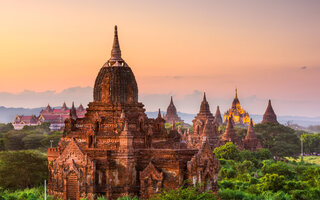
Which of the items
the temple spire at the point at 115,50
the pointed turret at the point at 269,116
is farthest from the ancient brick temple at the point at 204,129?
the pointed turret at the point at 269,116

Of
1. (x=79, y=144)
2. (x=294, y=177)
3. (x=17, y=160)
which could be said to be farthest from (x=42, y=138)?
(x=79, y=144)

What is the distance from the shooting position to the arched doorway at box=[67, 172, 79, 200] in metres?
32.6

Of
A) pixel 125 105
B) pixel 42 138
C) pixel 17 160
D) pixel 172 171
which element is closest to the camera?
pixel 172 171

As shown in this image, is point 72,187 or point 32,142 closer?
point 72,187

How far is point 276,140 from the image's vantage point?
106562 millimetres

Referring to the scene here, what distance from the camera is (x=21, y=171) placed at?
5109cm

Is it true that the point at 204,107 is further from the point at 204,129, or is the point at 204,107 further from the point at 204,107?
the point at 204,129

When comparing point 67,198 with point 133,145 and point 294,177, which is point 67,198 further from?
point 294,177

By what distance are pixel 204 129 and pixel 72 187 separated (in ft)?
138

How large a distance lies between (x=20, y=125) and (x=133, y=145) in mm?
148510

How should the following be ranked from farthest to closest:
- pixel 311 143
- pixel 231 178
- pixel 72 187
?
1. pixel 311 143
2. pixel 231 178
3. pixel 72 187

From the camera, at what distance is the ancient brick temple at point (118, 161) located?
31938 millimetres

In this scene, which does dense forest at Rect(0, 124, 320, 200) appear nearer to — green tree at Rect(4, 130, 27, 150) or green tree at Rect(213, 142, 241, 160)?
green tree at Rect(213, 142, 241, 160)

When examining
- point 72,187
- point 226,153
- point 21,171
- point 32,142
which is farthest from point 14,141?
point 72,187
